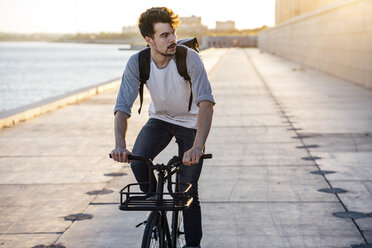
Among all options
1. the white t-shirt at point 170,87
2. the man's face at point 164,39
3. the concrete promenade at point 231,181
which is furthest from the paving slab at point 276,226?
the man's face at point 164,39

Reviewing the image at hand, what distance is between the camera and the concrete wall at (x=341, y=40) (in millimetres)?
19828

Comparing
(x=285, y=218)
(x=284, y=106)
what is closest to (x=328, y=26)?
(x=284, y=106)

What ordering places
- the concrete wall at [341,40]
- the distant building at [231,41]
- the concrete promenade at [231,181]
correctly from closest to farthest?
1. the concrete promenade at [231,181]
2. the concrete wall at [341,40]
3. the distant building at [231,41]

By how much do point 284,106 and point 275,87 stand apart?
575 cm

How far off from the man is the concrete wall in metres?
15.8

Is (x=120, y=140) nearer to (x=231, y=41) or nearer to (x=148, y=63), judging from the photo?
(x=148, y=63)

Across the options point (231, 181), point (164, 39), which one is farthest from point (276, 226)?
point (164, 39)

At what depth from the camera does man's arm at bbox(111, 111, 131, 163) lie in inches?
144

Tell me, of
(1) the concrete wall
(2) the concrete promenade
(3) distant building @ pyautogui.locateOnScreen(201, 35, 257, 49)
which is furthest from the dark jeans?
(3) distant building @ pyautogui.locateOnScreen(201, 35, 257, 49)

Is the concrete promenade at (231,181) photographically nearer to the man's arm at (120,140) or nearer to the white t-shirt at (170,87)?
the white t-shirt at (170,87)

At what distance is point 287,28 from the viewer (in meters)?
52.4

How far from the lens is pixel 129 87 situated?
13.3 ft

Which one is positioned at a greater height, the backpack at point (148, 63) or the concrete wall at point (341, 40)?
the backpack at point (148, 63)

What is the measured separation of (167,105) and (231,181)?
11.0ft
